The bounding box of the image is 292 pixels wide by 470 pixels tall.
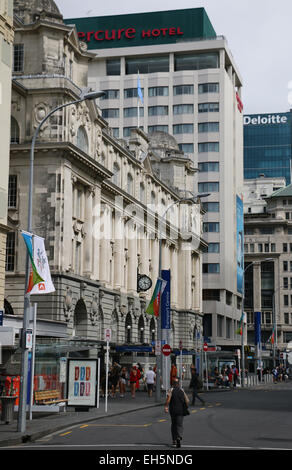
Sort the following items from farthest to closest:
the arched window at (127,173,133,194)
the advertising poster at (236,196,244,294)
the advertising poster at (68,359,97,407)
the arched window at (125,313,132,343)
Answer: the advertising poster at (236,196,244,294)
the arched window at (127,173,133,194)
the arched window at (125,313,132,343)
the advertising poster at (68,359,97,407)

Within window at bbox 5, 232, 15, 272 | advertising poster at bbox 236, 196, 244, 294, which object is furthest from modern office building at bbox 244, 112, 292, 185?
window at bbox 5, 232, 15, 272

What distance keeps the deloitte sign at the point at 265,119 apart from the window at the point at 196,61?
281ft

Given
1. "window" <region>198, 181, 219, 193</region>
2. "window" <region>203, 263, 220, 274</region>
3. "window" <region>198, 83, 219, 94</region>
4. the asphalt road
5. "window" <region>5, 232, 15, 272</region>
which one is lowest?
the asphalt road

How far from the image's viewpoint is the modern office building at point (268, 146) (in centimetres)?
19488

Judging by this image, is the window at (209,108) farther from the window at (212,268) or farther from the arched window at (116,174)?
the arched window at (116,174)

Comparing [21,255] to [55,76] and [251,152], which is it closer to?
[55,76]

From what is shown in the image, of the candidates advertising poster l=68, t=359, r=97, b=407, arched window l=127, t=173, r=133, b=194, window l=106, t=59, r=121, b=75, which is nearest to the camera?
advertising poster l=68, t=359, r=97, b=407

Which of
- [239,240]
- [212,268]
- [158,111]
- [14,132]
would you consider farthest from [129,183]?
[239,240]

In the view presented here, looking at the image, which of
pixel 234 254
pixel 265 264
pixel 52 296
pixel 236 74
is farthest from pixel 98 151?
pixel 265 264

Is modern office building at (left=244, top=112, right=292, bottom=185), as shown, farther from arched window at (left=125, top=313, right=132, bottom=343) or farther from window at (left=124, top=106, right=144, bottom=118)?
arched window at (left=125, top=313, right=132, bottom=343)

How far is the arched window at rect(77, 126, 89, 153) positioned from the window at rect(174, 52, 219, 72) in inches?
2374

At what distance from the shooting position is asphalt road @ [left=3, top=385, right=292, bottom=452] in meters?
18.3

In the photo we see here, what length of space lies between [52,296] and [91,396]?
1949cm

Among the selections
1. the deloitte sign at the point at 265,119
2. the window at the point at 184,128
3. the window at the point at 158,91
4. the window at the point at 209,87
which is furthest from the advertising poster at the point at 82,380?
the deloitte sign at the point at 265,119
